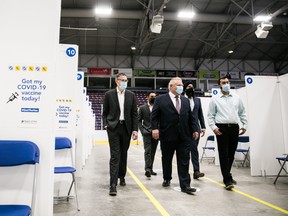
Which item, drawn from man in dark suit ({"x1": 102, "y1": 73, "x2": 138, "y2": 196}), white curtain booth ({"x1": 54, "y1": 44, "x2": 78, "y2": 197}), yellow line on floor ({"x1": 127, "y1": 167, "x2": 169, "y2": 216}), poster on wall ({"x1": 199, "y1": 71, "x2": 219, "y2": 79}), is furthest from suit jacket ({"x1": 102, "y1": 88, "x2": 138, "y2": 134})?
poster on wall ({"x1": 199, "y1": 71, "x2": 219, "y2": 79})

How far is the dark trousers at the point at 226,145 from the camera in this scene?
4.05 metres

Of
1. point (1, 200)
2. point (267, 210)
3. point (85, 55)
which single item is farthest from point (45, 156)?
point (85, 55)

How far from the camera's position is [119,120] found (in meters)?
3.88

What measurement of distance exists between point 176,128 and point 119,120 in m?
0.87

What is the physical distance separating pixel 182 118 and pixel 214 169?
2.78 m

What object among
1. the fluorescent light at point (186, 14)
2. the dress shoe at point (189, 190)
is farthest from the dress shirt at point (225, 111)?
the fluorescent light at point (186, 14)

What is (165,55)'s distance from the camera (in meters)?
21.7

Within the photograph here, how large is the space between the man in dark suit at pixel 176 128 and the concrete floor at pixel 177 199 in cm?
41

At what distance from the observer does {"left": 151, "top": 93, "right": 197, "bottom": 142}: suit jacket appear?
388 centimetres

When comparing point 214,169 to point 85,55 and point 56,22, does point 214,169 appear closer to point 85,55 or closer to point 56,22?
point 56,22

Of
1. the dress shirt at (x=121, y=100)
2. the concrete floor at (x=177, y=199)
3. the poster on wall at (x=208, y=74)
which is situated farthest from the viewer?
the poster on wall at (x=208, y=74)

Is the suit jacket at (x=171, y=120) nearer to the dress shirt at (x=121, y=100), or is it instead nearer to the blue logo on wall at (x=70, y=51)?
the dress shirt at (x=121, y=100)

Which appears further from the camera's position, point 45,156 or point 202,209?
point 202,209

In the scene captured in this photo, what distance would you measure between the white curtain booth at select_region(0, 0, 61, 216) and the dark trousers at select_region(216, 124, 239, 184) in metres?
2.73
